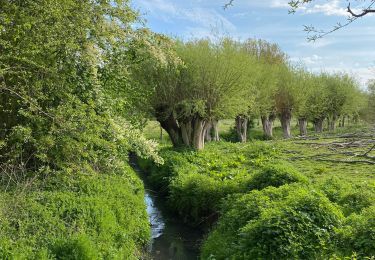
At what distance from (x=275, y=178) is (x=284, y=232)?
5.78 metres

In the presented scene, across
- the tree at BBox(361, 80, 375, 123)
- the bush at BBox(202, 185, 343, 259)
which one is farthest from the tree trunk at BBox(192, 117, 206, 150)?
the tree at BBox(361, 80, 375, 123)

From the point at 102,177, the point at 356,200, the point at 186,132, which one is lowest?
the point at 356,200

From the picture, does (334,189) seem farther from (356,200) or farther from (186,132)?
(186,132)

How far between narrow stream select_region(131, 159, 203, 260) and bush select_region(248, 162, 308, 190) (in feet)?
10.2

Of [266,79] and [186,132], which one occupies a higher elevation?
[266,79]

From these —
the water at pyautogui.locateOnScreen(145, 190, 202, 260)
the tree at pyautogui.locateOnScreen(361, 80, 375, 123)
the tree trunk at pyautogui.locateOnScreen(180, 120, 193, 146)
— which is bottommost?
the water at pyautogui.locateOnScreen(145, 190, 202, 260)

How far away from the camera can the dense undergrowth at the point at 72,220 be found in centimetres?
895

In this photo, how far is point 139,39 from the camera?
17719mm

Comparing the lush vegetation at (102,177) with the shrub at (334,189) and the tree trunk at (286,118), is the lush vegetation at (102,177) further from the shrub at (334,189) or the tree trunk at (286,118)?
the tree trunk at (286,118)

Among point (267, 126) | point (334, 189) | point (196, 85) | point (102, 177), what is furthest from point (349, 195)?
point (267, 126)

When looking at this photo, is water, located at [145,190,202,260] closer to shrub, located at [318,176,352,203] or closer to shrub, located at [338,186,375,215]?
shrub, located at [318,176,352,203]

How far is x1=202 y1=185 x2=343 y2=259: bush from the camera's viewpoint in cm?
970

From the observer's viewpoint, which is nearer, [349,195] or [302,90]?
[349,195]

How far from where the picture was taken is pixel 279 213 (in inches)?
417
